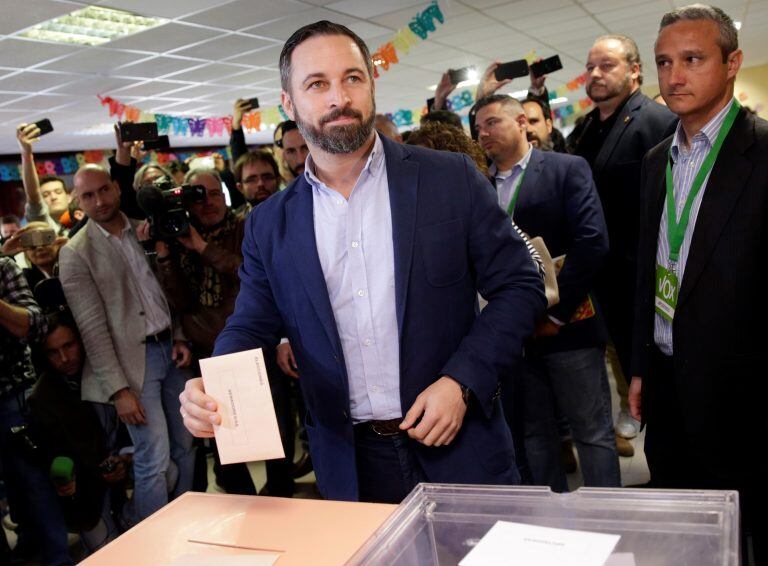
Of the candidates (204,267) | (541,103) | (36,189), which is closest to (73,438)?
(204,267)

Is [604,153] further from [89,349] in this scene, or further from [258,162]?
[89,349]

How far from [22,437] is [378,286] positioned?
6.29ft

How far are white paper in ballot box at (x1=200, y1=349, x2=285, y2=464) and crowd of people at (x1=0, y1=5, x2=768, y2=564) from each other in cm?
3

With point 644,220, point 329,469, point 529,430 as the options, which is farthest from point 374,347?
point 529,430

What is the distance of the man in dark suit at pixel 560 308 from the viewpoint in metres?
2.18

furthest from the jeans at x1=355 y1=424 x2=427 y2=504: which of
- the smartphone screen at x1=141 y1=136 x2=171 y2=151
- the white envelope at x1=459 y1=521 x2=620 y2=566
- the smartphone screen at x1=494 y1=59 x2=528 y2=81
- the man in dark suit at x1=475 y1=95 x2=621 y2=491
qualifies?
the smartphone screen at x1=141 y1=136 x2=171 y2=151

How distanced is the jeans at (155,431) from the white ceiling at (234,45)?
2.80 meters

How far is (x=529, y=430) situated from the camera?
235 centimetres

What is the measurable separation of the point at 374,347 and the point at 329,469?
282 mm

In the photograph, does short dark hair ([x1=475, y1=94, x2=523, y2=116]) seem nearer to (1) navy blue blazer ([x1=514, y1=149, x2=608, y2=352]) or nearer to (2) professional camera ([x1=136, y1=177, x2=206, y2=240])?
(1) navy blue blazer ([x1=514, y1=149, x2=608, y2=352])

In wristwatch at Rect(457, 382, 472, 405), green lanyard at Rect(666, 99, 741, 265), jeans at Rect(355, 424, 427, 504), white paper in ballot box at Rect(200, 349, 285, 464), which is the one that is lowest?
jeans at Rect(355, 424, 427, 504)

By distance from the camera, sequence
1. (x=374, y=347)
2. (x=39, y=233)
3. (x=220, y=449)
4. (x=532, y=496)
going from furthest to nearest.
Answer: (x=39, y=233) → (x=374, y=347) → (x=220, y=449) → (x=532, y=496)

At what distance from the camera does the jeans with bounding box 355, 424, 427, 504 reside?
1.35 meters

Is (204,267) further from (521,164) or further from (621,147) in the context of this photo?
(621,147)
